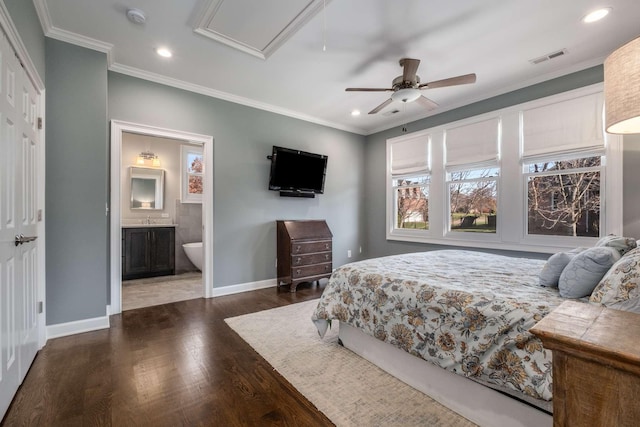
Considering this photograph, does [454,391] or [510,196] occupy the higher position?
[510,196]

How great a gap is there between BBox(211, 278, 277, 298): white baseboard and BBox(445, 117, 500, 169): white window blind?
11.0 feet

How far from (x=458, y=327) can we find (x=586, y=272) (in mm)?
687

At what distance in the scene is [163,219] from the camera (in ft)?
17.9

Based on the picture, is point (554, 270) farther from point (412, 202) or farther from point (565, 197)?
point (412, 202)

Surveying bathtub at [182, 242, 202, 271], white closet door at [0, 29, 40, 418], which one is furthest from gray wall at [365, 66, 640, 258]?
white closet door at [0, 29, 40, 418]

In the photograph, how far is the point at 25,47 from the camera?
76.2 inches

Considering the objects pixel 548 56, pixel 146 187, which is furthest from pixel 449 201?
pixel 146 187

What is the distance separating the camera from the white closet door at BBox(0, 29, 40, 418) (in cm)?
155

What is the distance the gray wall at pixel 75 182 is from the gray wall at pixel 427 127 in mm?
4240

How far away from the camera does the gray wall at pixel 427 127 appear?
2.90m

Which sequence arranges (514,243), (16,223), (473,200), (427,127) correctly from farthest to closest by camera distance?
(427,127)
(473,200)
(514,243)
(16,223)

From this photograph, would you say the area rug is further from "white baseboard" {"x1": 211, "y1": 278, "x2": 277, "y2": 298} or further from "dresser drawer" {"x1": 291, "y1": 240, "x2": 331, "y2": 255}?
"dresser drawer" {"x1": 291, "y1": 240, "x2": 331, "y2": 255}

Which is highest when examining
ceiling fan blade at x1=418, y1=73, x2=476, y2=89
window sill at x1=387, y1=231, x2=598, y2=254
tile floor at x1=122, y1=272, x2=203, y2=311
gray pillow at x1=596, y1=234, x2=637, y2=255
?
ceiling fan blade at x1=418, y1=73, x2=476, y2=89

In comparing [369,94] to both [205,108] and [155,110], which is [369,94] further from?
[155,110]
